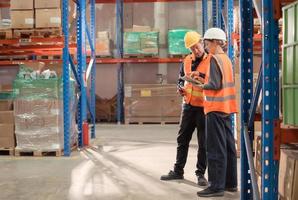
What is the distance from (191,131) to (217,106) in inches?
44.8

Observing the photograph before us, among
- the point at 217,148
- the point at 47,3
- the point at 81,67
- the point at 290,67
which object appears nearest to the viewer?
the point at 290,67

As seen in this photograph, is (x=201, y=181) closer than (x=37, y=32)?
Yes

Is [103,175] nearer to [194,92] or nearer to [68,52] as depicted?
[194,92]

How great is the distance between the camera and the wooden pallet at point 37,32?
8.61 m

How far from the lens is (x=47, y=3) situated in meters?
8.62

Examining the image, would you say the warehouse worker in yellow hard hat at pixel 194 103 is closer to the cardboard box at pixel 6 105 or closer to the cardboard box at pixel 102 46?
the cardboard box at pixel 6 105

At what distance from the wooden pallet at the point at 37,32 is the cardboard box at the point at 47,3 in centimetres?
43

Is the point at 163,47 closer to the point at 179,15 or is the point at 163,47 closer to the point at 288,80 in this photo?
the point at 179,15

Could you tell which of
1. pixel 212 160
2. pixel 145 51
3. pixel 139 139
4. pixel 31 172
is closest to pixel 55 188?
pixel 31 172

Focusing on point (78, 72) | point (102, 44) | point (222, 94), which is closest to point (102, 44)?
point (102, 44)

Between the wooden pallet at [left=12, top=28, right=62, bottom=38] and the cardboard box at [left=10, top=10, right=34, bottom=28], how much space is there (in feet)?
0.34

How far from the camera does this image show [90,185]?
5.97 metres

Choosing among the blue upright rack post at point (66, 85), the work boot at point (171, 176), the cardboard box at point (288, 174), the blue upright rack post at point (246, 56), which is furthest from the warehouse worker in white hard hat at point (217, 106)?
the blue upright rack post at point (66, 85)

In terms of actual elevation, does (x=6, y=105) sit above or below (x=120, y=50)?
below
